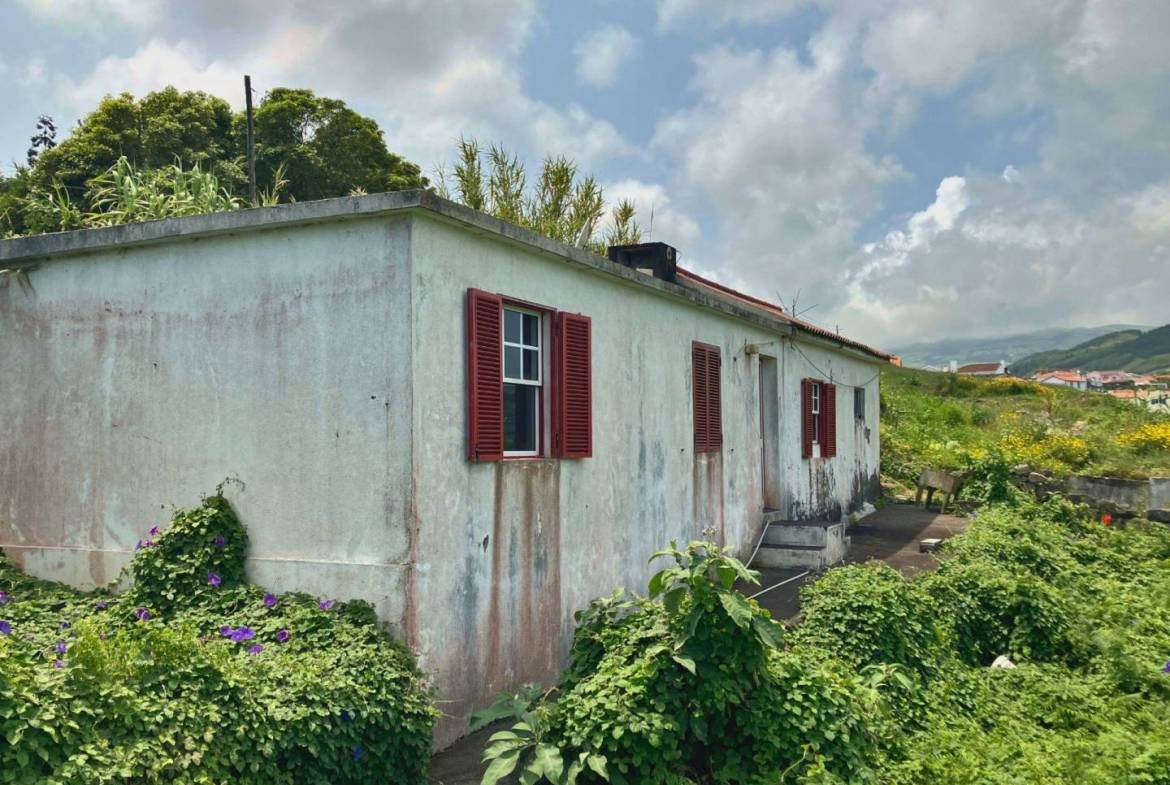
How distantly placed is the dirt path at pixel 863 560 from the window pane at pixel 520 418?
227cm

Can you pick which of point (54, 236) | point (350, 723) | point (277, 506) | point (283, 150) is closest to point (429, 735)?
point (350, 723)

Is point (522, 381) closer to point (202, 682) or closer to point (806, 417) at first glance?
point (202, 682)

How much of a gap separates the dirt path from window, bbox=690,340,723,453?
6.22 ft

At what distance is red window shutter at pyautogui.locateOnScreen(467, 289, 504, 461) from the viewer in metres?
6.82

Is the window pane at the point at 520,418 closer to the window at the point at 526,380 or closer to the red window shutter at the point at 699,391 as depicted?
the window at the point at 526,380

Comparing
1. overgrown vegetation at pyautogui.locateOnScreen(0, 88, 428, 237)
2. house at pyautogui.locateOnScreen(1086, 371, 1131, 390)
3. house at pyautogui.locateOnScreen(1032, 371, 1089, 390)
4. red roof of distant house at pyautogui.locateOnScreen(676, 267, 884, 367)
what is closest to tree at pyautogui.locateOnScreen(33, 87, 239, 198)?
overgrown vegetation at pyautogui.locateOnScreen(0, 88, 428, 237)

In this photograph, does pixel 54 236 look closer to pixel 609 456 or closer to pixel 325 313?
pixel 325 313

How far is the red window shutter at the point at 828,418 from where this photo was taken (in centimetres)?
1617

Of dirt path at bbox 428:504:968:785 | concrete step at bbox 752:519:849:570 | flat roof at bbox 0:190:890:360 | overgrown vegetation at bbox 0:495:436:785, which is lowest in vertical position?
dirt path at bbox 428:504:968:785

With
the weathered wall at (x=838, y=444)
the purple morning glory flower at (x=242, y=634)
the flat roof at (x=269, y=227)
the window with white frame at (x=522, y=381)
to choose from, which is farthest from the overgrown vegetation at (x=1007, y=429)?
the purple morning glory flower at (x=242, y=634)

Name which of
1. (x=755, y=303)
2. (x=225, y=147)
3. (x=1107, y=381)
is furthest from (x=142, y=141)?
(x=1107, y=381)

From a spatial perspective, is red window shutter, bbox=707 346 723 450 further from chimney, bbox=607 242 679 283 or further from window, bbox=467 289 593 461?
window, bbox=467 289 593 461

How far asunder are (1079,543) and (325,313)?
35.3 feet

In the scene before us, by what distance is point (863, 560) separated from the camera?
1327cm
